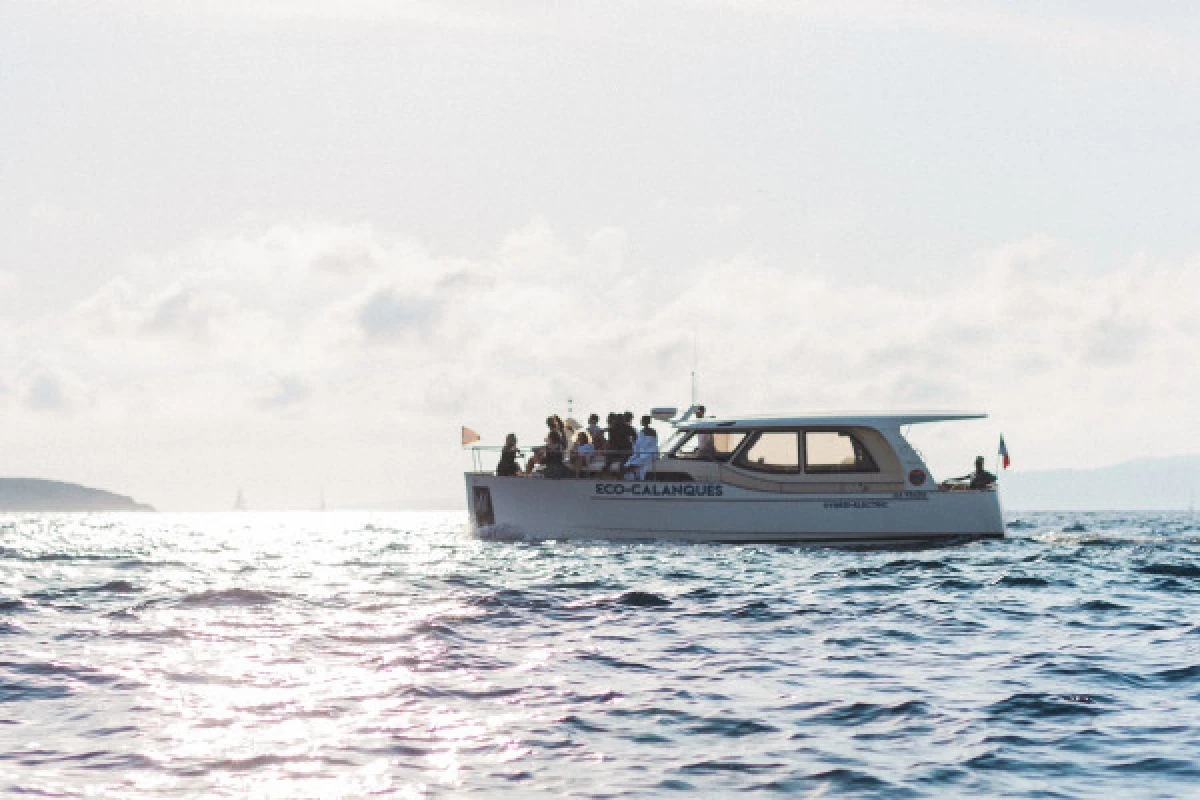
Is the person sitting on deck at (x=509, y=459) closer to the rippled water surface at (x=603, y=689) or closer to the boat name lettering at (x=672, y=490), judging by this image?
the boat name lettering at (x=672, y=490)

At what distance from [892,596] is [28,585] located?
11.0 metres

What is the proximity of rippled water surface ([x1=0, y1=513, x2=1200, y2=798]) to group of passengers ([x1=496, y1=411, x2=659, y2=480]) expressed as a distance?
8533mm

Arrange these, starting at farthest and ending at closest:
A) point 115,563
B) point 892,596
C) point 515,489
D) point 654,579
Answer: point 515,489 < point 115,563 < point 654,579 < point 892,596

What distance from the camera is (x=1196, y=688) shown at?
25.7 ft

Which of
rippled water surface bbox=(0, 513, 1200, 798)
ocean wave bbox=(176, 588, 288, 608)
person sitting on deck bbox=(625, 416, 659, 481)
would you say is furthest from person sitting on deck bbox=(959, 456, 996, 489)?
ocean wave bbox=(176, 588, 288, 608)

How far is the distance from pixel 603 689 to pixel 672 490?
1574 centimetres

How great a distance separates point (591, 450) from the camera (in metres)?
24.8

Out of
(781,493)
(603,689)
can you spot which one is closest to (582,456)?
(781,493)

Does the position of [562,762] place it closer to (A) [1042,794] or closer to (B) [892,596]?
(A) [1042,794]

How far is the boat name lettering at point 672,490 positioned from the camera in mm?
23531

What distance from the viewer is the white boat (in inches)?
926

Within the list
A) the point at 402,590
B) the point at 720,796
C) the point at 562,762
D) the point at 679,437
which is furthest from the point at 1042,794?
the point at 679,437

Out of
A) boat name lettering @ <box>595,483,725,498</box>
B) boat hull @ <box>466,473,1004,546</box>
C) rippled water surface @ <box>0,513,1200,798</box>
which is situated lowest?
rippled water surface @ <box>0,513,1200,798</box>

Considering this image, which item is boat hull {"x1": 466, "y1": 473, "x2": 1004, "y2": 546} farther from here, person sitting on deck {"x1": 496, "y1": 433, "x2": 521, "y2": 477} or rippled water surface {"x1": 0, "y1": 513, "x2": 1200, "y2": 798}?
rippled water surface {"x1": 0, "y1": 513, "x2": 1200, "y2": 798}
